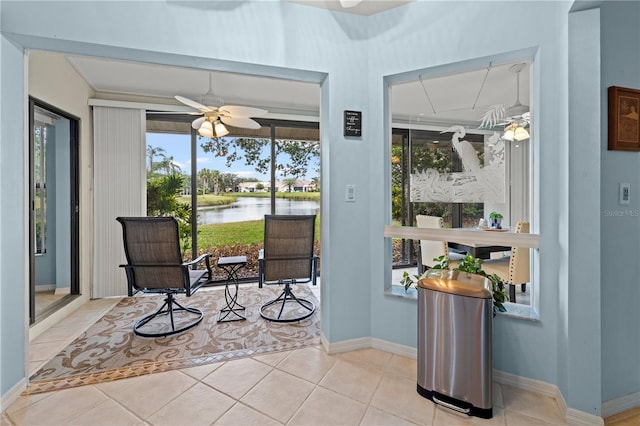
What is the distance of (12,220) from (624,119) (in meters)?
3.64

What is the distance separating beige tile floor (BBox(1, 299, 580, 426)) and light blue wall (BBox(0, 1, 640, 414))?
244 mm

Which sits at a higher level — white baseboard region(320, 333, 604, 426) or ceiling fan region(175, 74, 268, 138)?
ceiling fan region(175, 74, 268, 138)

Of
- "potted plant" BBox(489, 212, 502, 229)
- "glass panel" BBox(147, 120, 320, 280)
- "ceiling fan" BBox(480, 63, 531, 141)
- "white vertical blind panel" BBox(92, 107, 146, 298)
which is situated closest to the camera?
"ceiling fan" BBox(480, 63, 531, 141)

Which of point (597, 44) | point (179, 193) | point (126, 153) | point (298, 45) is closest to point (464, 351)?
point (597, 44)

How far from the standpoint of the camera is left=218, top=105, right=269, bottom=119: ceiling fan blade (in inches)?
122

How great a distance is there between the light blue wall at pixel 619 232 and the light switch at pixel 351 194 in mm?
1504

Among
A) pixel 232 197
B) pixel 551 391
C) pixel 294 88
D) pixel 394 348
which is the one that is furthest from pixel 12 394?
pixel 294 88

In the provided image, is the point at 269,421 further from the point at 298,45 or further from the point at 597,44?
the point at 597,44

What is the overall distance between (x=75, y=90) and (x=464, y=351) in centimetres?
441

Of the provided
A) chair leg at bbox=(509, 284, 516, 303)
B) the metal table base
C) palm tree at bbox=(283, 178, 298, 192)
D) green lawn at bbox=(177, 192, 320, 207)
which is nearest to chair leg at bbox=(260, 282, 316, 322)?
the metal table base

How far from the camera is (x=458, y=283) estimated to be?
176 centimetres

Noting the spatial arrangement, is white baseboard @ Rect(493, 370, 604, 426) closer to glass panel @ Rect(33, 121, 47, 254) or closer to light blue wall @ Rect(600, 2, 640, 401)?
light blue wall @ Rect(600, 2, 640, 401)

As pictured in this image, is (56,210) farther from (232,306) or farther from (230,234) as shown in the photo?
(232,306)

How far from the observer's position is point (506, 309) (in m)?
2.05
